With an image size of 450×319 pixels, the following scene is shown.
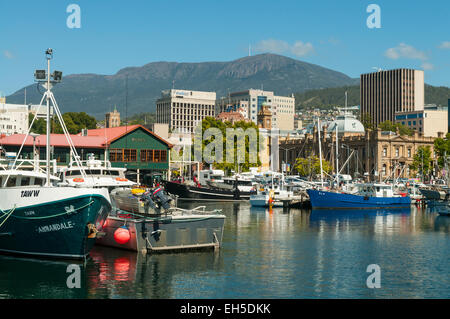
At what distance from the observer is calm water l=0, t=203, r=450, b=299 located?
29.5 metres

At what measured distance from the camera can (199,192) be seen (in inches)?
3883

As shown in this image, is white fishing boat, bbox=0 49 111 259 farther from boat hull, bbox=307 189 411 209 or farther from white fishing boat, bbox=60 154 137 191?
boat hull, bbox=307 189 411 209

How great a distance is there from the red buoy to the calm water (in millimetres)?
931

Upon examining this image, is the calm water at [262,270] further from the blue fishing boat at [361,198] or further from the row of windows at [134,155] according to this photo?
the row of windows at [134,155]

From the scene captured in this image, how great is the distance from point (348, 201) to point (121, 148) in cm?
3885

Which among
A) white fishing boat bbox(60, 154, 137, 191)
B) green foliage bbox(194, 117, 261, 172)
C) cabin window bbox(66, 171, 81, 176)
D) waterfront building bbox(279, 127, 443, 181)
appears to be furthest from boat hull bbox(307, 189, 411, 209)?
waterfront building bbox(279, 127, 443, 181)

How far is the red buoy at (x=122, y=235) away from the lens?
125 ft

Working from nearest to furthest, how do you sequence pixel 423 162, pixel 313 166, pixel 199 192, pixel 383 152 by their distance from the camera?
1. pixel 199 192
2. pixel 313 166
3. pixel 423 162
4. pixel 383 152

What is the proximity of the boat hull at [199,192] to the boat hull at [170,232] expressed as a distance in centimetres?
5808

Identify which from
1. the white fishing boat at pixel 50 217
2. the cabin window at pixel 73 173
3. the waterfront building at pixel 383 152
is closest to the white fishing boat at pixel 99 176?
the cabin window at pixel 73 173

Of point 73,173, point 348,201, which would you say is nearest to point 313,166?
point 348,201

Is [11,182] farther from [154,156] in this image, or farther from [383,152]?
[383,152]

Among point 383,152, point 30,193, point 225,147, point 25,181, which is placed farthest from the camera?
point 383,152
